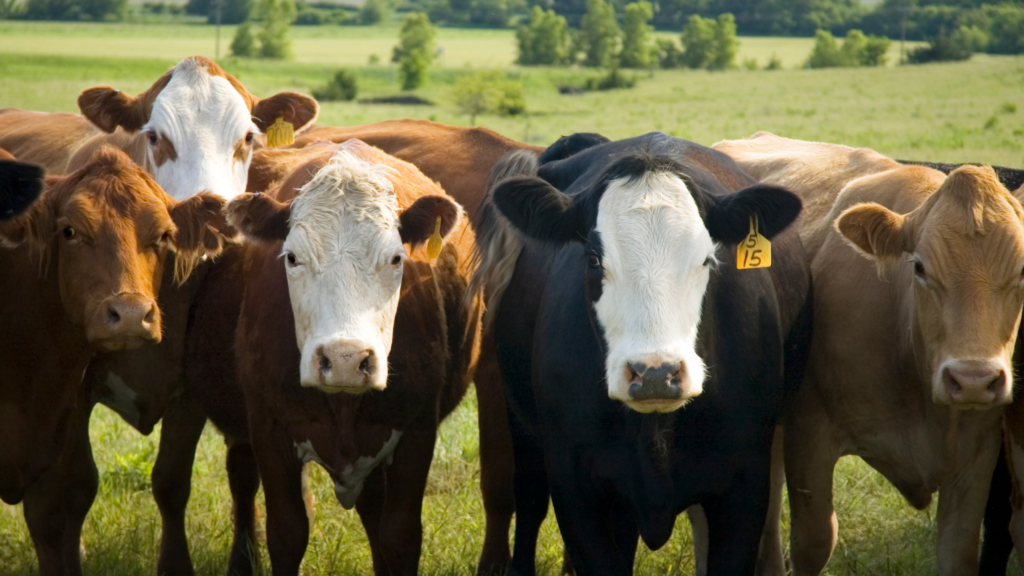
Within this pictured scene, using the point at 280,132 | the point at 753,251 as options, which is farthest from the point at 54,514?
the point at 753,251

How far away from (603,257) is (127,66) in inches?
2321

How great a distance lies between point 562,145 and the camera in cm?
512

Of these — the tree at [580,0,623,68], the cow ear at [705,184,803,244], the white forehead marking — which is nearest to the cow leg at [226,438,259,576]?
the white forehead marking

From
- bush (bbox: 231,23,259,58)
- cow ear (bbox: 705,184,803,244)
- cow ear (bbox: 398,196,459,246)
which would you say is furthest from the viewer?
bush (bbox: 231,23,259,58)

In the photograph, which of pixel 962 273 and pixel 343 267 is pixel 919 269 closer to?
pixel 962 273

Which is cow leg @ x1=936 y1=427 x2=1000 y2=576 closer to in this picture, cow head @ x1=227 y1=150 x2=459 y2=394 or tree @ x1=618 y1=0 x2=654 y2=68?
cow head @ x1=227 y1=150 x2=459 y2=394

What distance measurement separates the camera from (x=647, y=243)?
11.4 feet

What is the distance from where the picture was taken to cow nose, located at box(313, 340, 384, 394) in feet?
12.1

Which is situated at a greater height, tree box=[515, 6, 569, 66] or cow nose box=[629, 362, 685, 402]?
cow nose box=[629, 362, 685, 402]

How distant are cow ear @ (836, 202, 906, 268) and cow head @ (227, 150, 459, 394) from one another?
5.05 feet

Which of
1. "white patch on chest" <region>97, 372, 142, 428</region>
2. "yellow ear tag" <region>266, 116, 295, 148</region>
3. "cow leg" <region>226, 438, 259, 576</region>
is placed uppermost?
"yellow ear tag" <region>266, 116, 295, 148</region>

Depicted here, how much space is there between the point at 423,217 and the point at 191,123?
1987 millimetres

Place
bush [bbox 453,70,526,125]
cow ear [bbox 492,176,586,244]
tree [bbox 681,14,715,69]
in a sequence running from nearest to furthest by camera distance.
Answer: cow ear [bbox 492,176,586,244] → bush [bbox 453,70,526,125] → tree [bbox 681,14,715,69]

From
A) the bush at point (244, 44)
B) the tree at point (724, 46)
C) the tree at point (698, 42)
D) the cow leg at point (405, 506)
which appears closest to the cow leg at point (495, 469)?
the cow leg at point (405, 506)
